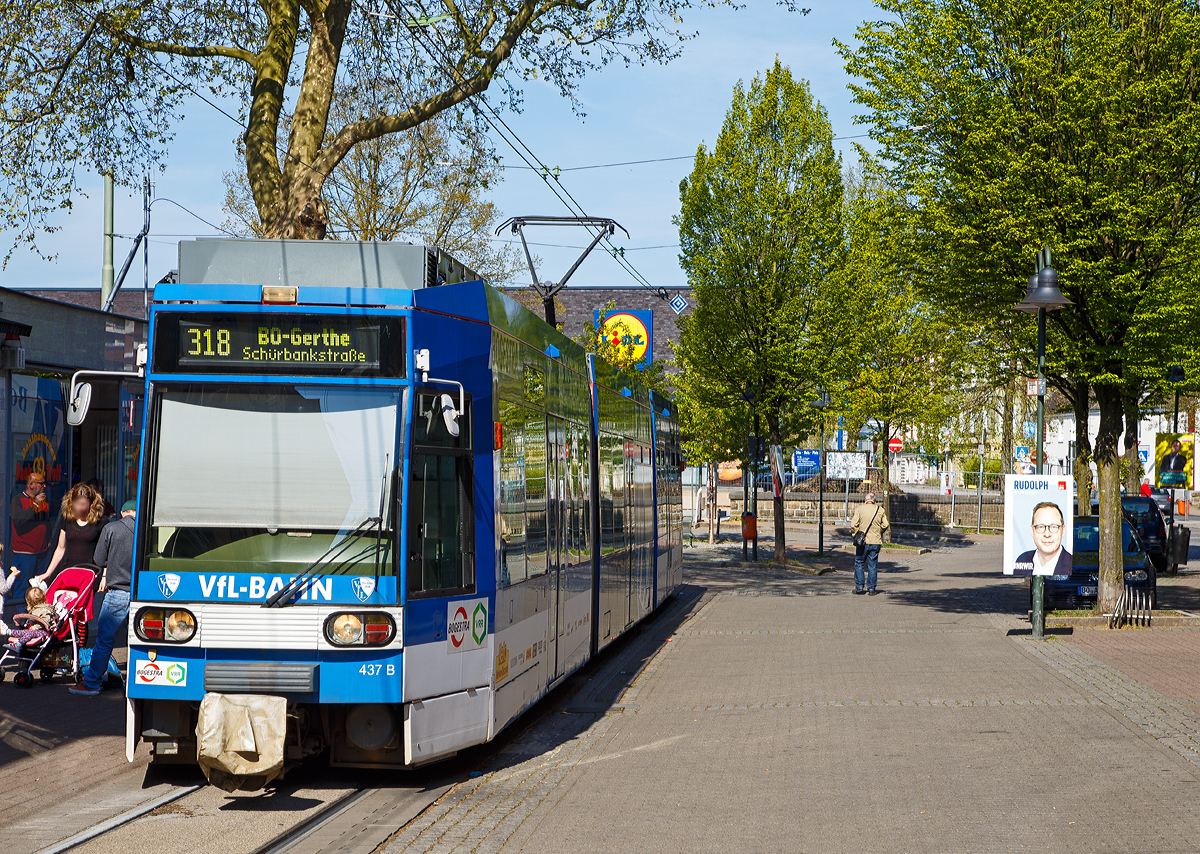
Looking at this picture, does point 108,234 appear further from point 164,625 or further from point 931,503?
point 931,503

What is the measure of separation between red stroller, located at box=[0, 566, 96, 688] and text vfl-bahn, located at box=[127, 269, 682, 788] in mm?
4003

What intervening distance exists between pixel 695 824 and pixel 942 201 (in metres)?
11.8

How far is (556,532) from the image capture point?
32.1 feet

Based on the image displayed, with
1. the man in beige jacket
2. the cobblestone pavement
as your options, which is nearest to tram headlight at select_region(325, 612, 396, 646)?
the cobblestone pavement

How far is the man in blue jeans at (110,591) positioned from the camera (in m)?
9.91

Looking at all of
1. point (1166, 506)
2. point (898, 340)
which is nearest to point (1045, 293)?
point (898, 340)

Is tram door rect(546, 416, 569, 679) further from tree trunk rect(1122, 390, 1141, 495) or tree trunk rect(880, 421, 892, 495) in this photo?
tree trunk rect(880, 421, 892, 495)

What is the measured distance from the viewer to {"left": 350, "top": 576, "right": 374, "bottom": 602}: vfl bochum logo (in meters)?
6.80

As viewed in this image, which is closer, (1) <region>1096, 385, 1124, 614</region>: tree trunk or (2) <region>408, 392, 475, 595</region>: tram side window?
(2) <region>408, 392, 475, 595</region>: tram side window

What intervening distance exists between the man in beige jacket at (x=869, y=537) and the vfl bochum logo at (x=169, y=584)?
54.5ft

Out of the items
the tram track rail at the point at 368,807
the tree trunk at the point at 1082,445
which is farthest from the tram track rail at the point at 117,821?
the tree trunk at the point at 1082,445

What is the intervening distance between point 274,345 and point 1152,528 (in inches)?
1025

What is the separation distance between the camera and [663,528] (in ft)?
58.0

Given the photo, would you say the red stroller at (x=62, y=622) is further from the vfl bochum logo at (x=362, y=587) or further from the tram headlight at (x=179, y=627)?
the vfl bochum logo at (x=362, y=587)
